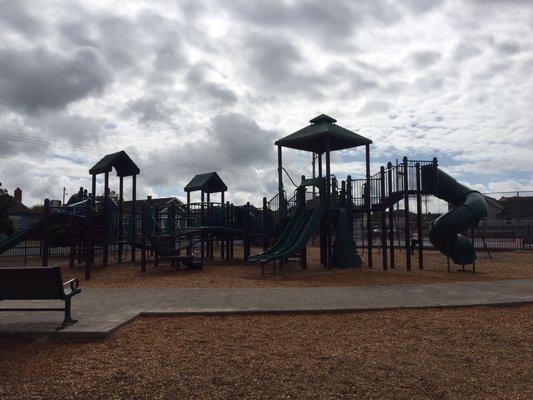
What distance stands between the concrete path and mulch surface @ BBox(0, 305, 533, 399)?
1.28 feet

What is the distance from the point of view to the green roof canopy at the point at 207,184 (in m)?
23.2

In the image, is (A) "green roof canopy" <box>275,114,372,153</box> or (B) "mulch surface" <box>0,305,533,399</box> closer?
(B) "mulch surface" <box>0,305,533,399</box>

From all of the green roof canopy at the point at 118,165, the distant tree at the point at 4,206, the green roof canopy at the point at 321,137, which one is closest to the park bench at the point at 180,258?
the green roof canopy at the point at 118,165

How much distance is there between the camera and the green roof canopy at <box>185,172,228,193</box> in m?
23.2

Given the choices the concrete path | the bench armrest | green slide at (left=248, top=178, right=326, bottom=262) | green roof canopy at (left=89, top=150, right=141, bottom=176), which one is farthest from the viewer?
green roof canopy at (left=89, top=150, right=141, bottom=176)

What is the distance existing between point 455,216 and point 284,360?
1456 centimetres

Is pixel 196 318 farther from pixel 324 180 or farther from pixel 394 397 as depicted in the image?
pixel 324 180

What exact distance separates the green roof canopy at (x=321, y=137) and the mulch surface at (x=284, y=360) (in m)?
10.5

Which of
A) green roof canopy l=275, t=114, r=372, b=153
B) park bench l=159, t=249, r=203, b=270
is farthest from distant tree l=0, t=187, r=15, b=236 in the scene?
green roof canopy l=275, t=114, r=372, b=153

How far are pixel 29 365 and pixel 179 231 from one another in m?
13.6

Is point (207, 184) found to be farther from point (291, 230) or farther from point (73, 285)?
point (73, 285)

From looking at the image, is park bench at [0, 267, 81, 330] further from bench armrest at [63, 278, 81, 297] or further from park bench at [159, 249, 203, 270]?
park bench at [159, 249, 203, 270]

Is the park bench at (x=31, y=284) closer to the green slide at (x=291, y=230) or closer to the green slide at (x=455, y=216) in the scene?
the green slide at (x=291, y=230)

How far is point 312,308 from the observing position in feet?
25.6
